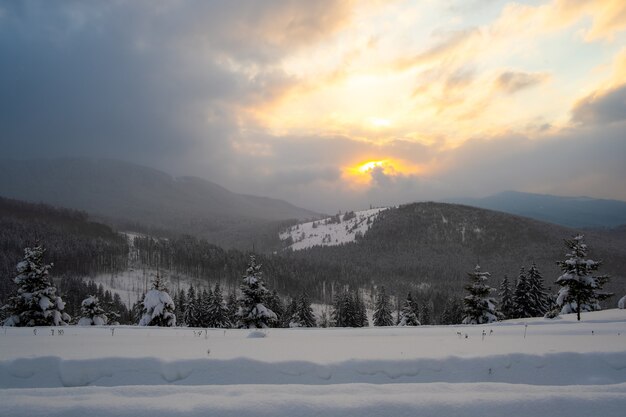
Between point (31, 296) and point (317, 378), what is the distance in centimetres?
2882

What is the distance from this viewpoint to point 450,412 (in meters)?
4.81

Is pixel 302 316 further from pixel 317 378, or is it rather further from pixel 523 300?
pixel 317 378

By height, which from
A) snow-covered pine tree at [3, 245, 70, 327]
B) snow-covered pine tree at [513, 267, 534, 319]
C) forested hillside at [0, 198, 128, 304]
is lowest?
snow-covered pine tree at [513, 267, 534, 319]

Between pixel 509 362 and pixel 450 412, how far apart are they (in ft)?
13.3

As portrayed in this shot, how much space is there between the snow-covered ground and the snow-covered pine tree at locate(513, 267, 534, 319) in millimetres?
34819

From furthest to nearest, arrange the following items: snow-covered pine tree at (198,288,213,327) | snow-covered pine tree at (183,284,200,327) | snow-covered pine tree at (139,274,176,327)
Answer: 1. snow-covered pine tree at (183,284,200,327)
2. snow-covered pine tree at (198,288,213,327)
3. snow-covered pine tree at (139,274,176,327)

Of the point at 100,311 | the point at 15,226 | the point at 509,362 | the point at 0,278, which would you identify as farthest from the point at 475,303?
the point at 15,226

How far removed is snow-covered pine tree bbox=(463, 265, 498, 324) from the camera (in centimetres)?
3173

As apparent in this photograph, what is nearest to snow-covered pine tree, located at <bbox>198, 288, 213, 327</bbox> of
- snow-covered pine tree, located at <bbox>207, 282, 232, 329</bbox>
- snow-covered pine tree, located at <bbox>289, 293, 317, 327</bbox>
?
snow-covered pine tree, located at <bbox>207, 282, 232, 329</bbox>

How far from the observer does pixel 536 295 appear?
39625mm

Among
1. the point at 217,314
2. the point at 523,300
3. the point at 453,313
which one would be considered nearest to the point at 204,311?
the point at 217,314

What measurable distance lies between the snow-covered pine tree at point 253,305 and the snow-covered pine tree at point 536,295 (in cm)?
3066

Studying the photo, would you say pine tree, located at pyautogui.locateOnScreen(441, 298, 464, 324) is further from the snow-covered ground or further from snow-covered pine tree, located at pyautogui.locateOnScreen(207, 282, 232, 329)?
the snow-covered ground

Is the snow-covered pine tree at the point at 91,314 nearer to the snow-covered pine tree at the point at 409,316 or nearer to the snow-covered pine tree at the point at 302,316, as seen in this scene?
the snow-covered pine tree at the point at 302,316
